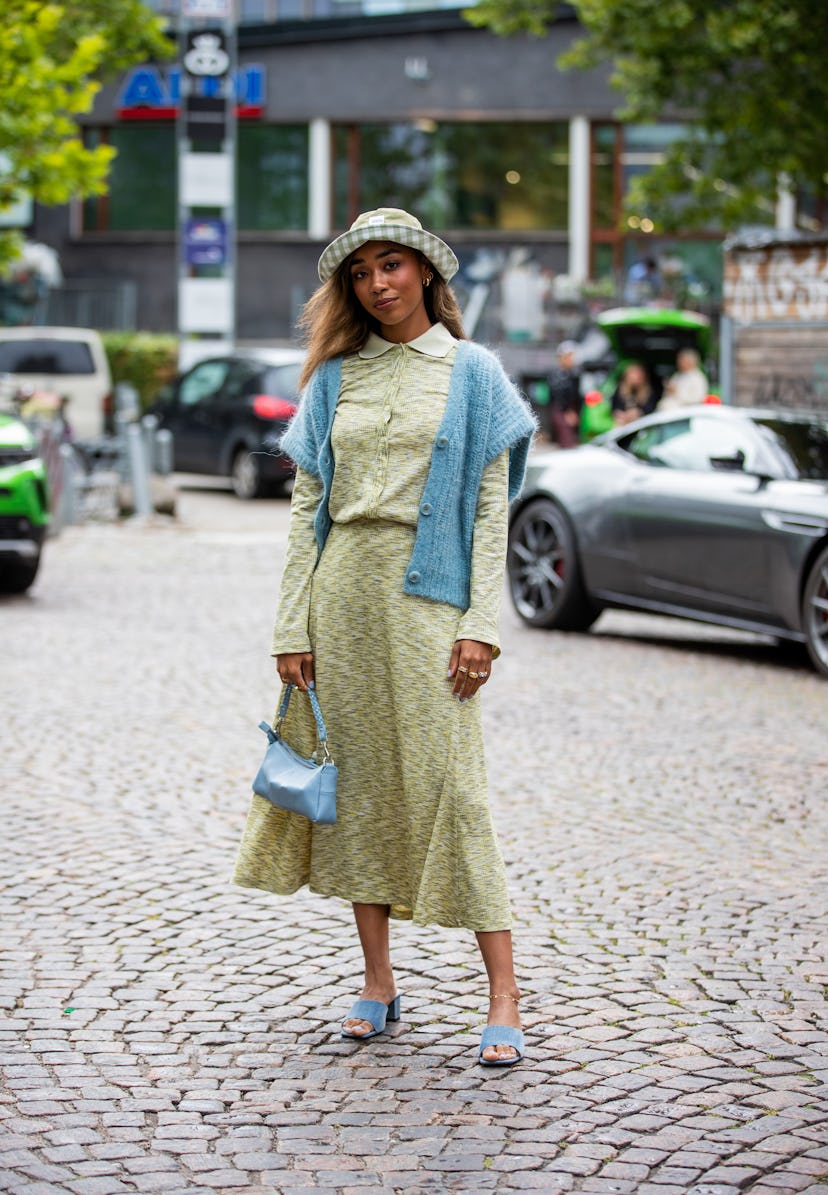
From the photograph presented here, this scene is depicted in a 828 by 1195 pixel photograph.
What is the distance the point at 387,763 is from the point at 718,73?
20.8 m

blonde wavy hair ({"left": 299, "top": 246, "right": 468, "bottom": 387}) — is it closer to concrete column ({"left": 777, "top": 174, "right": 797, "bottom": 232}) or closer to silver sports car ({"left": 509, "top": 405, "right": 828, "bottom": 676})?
silver sports car ({"left": 509, "top": 405, "right": 828, "bottom": 676})

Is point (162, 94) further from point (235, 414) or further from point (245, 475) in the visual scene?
point (245, 475)

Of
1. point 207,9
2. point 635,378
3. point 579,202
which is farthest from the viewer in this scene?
point 579,202

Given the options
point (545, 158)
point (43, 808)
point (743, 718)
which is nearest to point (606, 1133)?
point (43, 808)

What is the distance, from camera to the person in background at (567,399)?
25.8 m

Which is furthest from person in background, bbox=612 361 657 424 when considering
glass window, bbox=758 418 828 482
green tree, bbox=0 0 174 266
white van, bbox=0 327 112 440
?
glass window, bbox=758 418 828 482

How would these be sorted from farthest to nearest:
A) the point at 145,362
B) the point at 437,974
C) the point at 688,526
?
1. the point at 145,362
2. the point at 688,526
3. the point at 437,974

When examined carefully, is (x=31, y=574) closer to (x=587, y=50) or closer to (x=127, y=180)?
(x=587, y=50)

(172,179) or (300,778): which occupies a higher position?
(172,179)

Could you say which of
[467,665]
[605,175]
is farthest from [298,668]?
[605,175]

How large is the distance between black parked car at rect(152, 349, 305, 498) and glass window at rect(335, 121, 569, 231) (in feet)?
45.6

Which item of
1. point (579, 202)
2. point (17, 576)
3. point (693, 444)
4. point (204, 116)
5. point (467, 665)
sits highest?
point (204, 116)

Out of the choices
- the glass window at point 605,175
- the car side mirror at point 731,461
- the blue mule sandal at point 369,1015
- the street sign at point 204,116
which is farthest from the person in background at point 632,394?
the blue mule sandal at point 369,1015

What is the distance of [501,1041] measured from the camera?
4.25m
